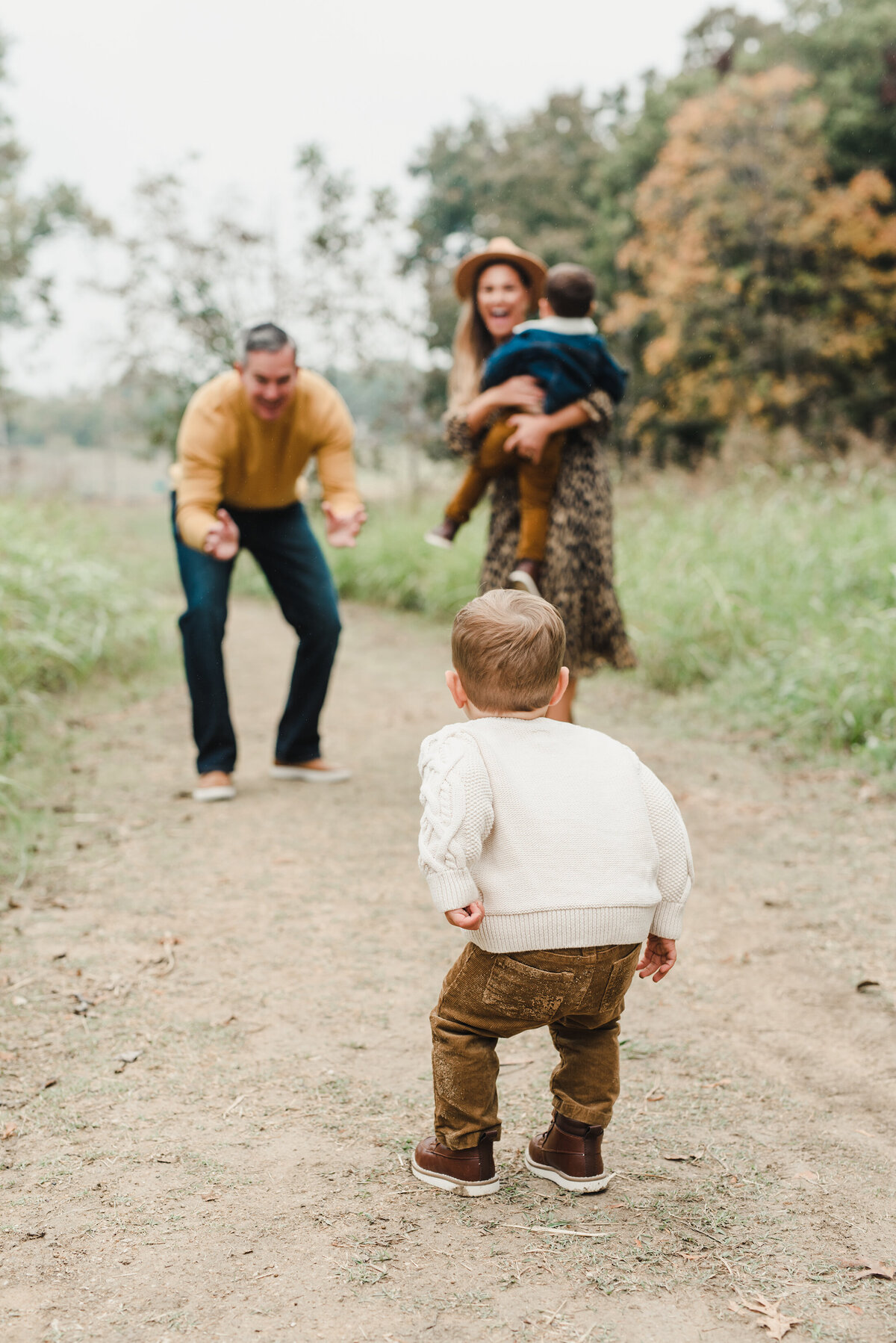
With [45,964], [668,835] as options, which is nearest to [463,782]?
[668,835]

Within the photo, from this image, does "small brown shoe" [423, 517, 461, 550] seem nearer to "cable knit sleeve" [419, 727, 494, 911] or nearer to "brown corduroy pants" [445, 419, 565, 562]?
"brown corduroy pants" [445, 419, 565, 562]

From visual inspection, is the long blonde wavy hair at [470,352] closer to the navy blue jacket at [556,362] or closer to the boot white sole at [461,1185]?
the navy blue jacket at [556,362]

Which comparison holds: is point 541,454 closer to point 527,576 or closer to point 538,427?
point 538,427

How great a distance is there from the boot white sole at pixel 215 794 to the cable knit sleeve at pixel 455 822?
→ 2.73m

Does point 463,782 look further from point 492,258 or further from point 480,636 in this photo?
point 492,258

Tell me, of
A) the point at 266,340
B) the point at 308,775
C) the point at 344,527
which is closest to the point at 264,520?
the point at 344,527

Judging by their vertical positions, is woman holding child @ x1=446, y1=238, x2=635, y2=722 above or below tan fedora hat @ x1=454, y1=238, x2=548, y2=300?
below

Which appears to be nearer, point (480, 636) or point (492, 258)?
point (480, 636)

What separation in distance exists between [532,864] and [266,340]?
278cm

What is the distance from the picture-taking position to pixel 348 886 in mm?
3492

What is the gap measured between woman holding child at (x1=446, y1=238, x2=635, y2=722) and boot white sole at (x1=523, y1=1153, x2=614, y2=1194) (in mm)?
1809

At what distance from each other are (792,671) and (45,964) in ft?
12.9

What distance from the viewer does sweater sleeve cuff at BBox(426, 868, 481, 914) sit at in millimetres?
1663


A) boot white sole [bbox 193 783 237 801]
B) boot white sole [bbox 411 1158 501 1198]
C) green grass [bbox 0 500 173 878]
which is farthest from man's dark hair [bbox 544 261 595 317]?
boot white sole [bbox 411 1158 501 1198]
